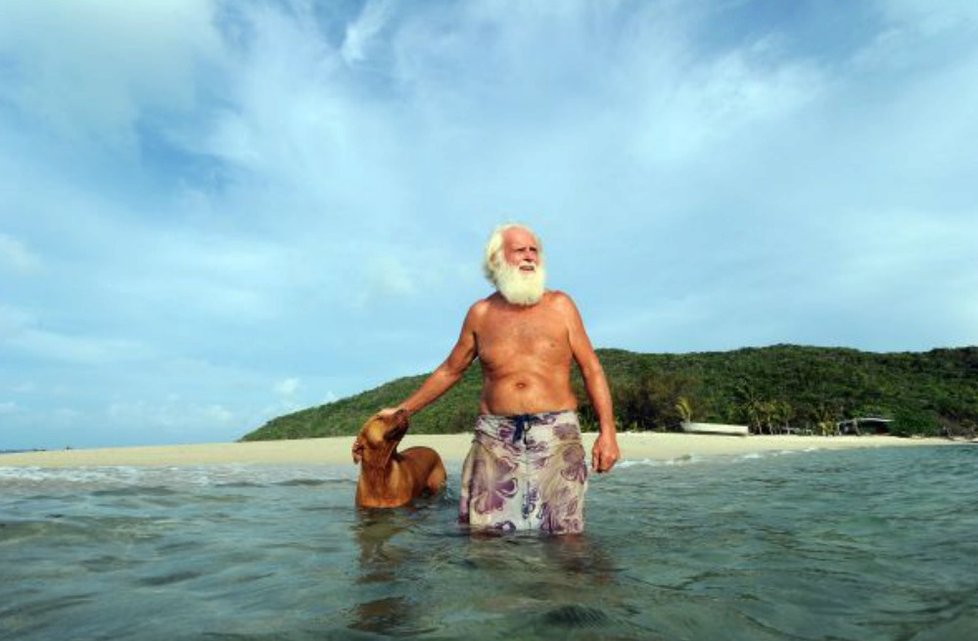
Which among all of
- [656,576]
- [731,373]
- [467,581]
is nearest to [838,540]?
[656,576]

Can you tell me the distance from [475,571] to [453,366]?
2433 millimetres

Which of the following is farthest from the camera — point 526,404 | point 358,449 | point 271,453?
point 271,453

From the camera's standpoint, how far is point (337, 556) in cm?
390

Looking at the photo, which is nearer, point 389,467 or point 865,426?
point 389,467

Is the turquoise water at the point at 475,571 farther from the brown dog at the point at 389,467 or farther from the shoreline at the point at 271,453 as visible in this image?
the shoreline at the point at 271,453

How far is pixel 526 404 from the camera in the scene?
496 centimetres

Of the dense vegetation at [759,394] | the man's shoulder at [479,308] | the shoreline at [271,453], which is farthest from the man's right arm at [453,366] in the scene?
the dense vegetation at [759,394]

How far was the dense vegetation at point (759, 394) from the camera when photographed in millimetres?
39438

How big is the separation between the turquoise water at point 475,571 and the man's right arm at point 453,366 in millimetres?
951

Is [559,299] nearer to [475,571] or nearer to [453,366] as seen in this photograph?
[453,366]

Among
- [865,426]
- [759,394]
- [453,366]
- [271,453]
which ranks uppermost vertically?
[759,394]

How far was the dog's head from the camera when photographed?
217 inches

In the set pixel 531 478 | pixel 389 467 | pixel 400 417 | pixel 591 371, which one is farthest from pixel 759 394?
pixel 531 478

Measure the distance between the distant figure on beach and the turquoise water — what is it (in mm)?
328
